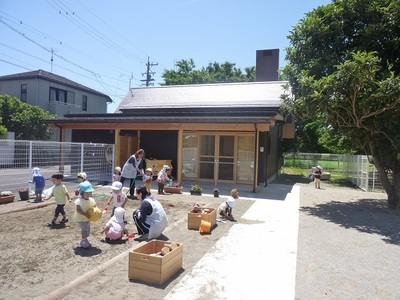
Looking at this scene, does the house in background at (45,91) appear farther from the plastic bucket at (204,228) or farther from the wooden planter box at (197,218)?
the plastic bucket at (204,228)

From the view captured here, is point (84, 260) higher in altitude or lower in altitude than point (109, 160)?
lower

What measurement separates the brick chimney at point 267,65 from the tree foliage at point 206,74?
698 inches

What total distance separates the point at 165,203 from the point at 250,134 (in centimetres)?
636

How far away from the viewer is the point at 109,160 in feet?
49.3

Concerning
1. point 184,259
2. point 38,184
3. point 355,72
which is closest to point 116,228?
point 184,259

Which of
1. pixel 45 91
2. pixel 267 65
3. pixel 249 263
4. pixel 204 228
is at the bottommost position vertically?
pixel 249 263

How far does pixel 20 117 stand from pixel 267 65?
20812mm

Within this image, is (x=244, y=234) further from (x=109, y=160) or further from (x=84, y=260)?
(x=109, y=160)

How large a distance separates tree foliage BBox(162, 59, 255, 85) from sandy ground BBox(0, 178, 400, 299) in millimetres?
37318

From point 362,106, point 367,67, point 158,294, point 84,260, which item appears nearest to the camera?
point 158,294

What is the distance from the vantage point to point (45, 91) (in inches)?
1170

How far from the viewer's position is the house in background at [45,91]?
29.1 m

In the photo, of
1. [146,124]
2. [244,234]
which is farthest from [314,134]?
[244,234]

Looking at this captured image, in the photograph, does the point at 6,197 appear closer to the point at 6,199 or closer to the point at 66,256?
the point at 6,199
